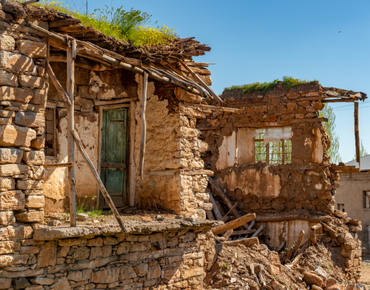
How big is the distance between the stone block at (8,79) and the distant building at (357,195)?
14460 mm

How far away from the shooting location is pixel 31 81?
205 inches

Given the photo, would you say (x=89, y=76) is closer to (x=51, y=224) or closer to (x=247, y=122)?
(x=51, y=224)

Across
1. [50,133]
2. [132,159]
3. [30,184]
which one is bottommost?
[30,184]

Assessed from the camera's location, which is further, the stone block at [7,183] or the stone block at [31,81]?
the stone block at [31,81]

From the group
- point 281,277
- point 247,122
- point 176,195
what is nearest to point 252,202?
point 247,122

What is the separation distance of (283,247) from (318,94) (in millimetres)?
4149

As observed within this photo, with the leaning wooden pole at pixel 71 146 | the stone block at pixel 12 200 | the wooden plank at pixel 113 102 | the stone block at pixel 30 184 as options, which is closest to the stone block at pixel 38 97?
the leaning wooden pole at pixel 71 146

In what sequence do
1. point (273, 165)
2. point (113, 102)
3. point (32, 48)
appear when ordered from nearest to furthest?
point (32, 48)
point (113, 102)
point (273, 165)

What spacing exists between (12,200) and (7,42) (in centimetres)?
185

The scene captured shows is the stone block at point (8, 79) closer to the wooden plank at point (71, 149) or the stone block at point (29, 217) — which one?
the wooden plank at point (71, 149)

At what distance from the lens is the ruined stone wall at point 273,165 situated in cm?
1127

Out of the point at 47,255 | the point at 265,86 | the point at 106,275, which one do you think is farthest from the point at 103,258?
the point at 265,86

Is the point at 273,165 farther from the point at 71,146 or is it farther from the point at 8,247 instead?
the point at 8,247

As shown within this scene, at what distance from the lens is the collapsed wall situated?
1119 cm
